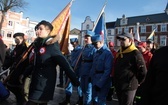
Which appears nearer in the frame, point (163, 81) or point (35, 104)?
point (163, 81)

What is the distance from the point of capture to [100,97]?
578 cm

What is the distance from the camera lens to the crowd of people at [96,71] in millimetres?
3051

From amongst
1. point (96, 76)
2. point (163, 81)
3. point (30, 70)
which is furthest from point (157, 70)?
point (96, 76)

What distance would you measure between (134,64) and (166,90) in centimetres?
227

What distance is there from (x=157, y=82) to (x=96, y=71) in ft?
10.2

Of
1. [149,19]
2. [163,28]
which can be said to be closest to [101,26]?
[163,28]

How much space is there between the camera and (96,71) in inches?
238

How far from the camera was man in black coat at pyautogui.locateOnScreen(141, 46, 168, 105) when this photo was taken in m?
2.90

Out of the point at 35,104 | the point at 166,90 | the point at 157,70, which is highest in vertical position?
the point at 157,70

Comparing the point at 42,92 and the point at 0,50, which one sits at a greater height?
the point at 0,50

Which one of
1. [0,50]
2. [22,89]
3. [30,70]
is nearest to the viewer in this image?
[30,70]

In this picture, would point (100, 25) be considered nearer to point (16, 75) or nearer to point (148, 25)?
point (16, 75)

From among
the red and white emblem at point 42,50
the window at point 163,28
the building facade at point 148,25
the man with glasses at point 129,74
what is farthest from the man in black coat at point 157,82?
the window at point 163,28

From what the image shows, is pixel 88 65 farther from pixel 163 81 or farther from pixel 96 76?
pixel 163 81
